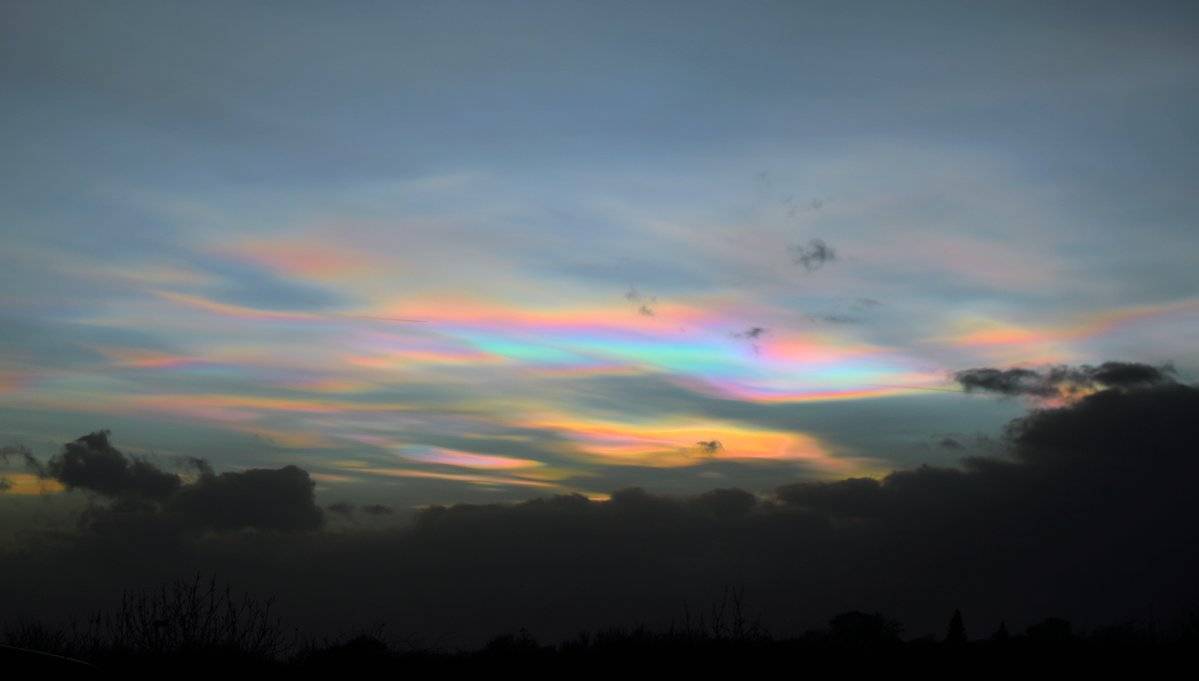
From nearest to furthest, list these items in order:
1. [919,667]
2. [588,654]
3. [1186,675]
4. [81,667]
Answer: [81,667] → [1186,675] → [919,667] → [588,654]

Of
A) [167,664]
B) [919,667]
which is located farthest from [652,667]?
[167,664]

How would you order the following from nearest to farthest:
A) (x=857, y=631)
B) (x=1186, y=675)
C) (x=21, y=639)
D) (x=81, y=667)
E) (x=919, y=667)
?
(x=81, y=667), (x=1186, y=675), (x=919, y=667), (x=21, y=639), (x=857, y=631)

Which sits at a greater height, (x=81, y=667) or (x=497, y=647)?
(x=81, y=667)

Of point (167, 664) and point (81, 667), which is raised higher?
point (81, 667)

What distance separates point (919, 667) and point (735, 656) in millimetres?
3331

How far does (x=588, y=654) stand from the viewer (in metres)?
20.3

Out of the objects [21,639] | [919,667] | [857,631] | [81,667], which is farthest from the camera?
[857,631]

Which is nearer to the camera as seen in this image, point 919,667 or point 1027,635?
point 919,667

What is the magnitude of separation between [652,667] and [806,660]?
286 centimetres

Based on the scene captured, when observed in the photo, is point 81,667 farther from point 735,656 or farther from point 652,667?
point 735,656

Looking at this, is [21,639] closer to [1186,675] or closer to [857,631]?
[857,631]

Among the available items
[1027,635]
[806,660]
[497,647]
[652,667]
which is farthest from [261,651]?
[1027,635]

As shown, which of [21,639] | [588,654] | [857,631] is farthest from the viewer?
[857,631]

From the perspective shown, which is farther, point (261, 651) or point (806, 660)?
point (261, 651)
